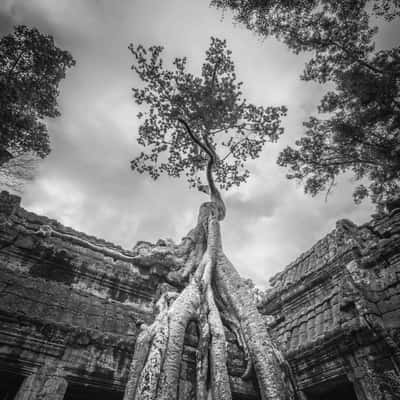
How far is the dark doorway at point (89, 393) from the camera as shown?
107 inches

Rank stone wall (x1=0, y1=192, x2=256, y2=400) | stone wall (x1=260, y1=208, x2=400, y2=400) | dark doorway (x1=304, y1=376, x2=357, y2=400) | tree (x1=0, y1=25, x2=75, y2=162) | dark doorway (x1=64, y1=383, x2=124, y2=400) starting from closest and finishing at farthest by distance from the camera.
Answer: stone wall (x1=0, y1=192, x2=256, y2=400) → dark doorway (x1=64, y1=383, x2=124, y2=400) → stone wall (x1=260, y1=208, x2=400, y2=400) → dark doorway (x1=304, y1=376, x2=357, y2=400) → tree (x1=0, y1=25, x2=75, y2=162)

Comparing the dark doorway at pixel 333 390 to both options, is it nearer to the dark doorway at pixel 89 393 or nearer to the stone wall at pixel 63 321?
the stone wall at pixel 63 321

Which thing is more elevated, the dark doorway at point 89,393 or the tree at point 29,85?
the tree at point 29,85

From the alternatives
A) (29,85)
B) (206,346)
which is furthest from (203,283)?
(29,85)

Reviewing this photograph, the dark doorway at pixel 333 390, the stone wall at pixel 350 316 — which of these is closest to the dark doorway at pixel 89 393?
the stone wall at pixel 350 316

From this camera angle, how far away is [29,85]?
7.97 meters

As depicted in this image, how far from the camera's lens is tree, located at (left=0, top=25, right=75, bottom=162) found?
750 centimetres

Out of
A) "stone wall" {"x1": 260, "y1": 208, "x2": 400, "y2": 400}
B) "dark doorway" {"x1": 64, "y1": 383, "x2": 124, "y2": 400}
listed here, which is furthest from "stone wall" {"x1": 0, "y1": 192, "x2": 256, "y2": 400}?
"stone wall" {"x1": 260, "y1": 208, "x2": 400, "y2": 400}

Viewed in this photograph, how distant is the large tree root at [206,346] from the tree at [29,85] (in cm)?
730

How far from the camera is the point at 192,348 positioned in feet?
10.7

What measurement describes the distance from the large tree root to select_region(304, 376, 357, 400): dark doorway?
3.17 feet

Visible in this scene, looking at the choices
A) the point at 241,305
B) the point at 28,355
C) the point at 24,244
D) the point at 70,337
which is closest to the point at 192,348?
the point at 241,305

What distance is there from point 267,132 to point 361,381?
257 inches

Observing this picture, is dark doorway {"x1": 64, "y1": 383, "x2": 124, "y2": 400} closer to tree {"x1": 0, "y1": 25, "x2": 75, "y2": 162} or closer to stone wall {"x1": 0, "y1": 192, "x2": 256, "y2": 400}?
stone wall {"x1": 0, "y1": 192, "x2": 256, "y2": 400}
